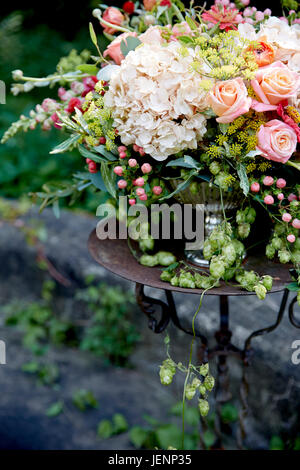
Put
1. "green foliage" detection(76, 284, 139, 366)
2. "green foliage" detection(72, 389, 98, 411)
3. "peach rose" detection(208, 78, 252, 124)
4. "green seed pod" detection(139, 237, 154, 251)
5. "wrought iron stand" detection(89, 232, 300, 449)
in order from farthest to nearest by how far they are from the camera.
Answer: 1. "green foliage" detection(76, 284, 139, 366)
2. "green foliage" detection(72, 389, 98, 411)
3. "green seed pod" detection(139, 237, 154, 251)
4. "wrought iron stand" detection(89, 232, 300, 449)
5. "peach rose" detection(208, 78, 252, 124)

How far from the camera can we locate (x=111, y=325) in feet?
7.28

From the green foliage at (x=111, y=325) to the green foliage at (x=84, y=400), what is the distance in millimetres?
234

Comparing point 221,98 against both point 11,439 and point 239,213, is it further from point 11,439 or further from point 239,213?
point 11,439

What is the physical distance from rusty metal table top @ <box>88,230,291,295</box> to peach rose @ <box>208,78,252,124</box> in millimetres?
353

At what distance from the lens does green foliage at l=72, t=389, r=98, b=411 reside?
199cm

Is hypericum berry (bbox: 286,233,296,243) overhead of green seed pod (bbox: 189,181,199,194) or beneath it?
beneath

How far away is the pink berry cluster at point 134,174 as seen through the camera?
0.93 meters

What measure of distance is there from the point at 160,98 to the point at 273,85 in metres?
0.21

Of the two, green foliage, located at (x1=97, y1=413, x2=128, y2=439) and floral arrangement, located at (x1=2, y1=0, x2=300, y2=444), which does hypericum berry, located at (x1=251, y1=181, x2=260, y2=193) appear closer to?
floral arrangement, located at (x1=2, y1=0, x2=300, y2=444)

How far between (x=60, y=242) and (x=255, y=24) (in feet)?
5.52

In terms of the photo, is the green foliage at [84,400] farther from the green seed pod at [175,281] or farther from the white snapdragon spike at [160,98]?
the white snapdragon spike at [160,98]

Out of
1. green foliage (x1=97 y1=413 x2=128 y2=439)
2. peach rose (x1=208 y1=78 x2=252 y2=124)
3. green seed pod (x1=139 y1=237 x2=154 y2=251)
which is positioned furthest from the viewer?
green foliage (x1=97 y1=413 x2=128 y2=439)

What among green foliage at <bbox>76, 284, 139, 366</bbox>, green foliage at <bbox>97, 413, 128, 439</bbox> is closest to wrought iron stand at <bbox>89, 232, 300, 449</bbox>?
green foliage at <bbox>97, 413, 128, 439</bbox>

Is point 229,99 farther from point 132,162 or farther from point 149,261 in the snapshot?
point 149,261
